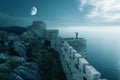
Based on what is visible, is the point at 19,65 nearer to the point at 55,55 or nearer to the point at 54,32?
the point at 55,55

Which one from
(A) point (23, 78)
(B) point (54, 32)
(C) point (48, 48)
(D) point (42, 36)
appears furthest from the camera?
(D) point (42, 36)

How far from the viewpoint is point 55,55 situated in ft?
79.3

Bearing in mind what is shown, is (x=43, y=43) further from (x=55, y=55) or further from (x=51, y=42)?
(x=55, y=55)

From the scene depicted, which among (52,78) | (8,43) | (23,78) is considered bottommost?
(52,78)

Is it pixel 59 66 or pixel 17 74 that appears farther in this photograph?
pixel 59 66

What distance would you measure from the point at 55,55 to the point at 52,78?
7.80 metres

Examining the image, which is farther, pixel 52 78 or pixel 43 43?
pixel 43 43

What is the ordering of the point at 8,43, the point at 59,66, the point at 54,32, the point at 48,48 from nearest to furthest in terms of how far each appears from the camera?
1. the point at 59,66
2. the point at 8,43
3. the point at 48,48
4. the point at 54,32

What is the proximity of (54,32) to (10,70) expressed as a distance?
1736cm

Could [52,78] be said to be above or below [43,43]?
below

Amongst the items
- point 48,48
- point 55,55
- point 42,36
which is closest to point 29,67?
point 55,55

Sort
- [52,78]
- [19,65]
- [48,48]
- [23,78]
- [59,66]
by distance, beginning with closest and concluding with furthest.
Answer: [23,78]
[19,65]
[52,78]
[59,66]
[48,48]

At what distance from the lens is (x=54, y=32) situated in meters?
29.3

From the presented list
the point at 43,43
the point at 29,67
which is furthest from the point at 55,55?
the point at 29,67
